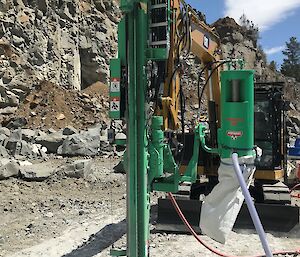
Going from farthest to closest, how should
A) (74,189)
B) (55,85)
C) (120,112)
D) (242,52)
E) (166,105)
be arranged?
(242,52), (55,85), (74,189), (166,105), (120,112)

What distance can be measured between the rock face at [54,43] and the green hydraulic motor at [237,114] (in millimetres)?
14783

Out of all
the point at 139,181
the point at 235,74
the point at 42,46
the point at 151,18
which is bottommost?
the point at 139,181

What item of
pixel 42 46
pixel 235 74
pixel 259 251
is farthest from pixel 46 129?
pixel 235 74

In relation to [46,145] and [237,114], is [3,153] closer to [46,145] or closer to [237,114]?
[46,145]

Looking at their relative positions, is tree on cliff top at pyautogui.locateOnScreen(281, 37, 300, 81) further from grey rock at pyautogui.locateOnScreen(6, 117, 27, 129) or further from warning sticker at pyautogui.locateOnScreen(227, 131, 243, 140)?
warning sticker at pyautogui.locateOnScreen(227, 131, 243, 140)

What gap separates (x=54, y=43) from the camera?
66.9ft

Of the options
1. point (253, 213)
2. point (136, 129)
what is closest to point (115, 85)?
point (136, 129)

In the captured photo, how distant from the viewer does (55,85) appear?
64.1 feet

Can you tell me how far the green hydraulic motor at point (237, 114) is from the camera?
3684 millimetres

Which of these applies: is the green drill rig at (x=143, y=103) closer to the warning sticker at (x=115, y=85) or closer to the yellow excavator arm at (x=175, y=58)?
the warning sticker at (x=115, y=85)

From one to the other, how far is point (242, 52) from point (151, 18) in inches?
1523

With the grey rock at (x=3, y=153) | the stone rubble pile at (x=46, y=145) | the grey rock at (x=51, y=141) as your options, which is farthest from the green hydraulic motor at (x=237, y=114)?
the grey rock at (x=51, y=141)

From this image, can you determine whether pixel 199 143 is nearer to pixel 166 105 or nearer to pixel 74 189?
pixel 166 105

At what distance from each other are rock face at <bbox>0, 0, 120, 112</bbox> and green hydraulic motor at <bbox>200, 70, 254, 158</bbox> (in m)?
14.8
